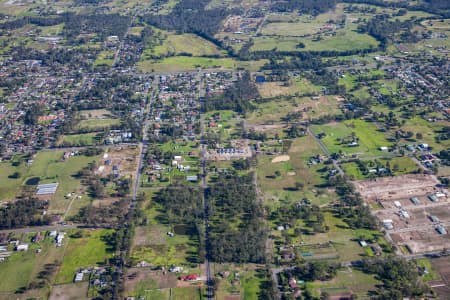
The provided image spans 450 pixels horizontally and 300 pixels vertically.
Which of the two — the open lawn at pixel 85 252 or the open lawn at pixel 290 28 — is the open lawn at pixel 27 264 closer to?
the open lawn at pixel 85 252

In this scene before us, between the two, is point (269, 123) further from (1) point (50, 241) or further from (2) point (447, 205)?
(1) point (50, 241)

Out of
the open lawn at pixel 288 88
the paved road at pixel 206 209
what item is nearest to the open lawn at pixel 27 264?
the paved road at pixel 206 209

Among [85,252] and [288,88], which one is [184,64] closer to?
[288,88]

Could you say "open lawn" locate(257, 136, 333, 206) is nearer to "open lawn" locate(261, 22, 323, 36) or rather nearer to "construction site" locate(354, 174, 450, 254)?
"construction site" locate(354, 174, 450, 254)

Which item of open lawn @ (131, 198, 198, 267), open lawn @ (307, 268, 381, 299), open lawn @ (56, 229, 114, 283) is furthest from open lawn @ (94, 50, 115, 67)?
open lawn @ (307, 268, 381, 299)

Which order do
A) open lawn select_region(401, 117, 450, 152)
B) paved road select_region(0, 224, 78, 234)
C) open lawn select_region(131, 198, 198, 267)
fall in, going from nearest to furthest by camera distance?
open lawn select_region(131, 198, 198, 267) < paved road select_region(0, 224, 78, 234) < open lawn select_region(401, 117, 450, 152)

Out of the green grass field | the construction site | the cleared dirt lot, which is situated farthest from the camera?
the green grass field
